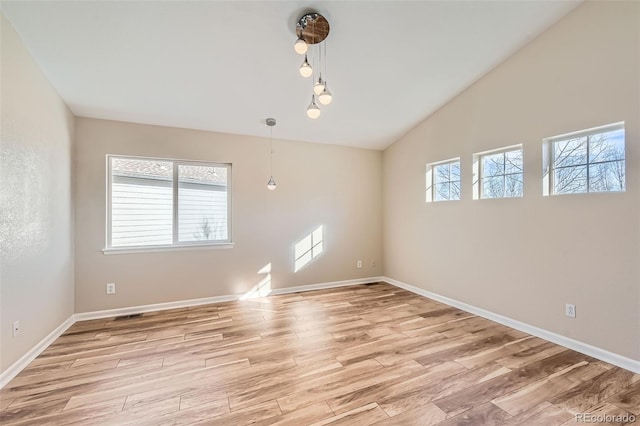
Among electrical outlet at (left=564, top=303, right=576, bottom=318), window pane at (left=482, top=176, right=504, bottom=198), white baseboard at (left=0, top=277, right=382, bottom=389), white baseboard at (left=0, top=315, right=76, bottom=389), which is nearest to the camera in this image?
white baseboard at (left=0, top=315, right=76, bottom=389)

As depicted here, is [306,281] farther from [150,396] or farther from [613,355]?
[613,355]

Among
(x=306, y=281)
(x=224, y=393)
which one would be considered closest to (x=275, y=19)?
(x=224, y=393)

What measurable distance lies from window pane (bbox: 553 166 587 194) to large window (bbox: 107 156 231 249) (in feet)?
13.5

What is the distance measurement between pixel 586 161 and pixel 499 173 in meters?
0.83

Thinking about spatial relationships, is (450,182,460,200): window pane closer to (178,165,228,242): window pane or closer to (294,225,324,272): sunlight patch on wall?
(294,225,324,272): sunlight patch on wall

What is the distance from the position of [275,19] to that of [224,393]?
3.04 meters

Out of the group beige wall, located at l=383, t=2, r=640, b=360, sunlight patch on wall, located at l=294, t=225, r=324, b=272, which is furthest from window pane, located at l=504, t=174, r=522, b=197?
sunlight patch on wall, located at l=294, t=225, r=324, b=272

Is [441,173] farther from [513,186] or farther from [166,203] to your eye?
[166,203]

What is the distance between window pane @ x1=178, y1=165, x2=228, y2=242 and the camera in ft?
13.1

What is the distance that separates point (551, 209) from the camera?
2.82 metres

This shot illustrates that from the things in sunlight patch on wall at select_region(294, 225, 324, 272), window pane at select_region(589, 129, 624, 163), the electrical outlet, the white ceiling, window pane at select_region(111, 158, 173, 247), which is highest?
the white ceiling

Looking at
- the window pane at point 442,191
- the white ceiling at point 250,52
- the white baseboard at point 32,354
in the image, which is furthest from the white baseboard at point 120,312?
the white ceiling at point 250,52

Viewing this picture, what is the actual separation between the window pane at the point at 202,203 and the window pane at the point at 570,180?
4.16 meters

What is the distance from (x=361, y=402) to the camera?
1.90m
